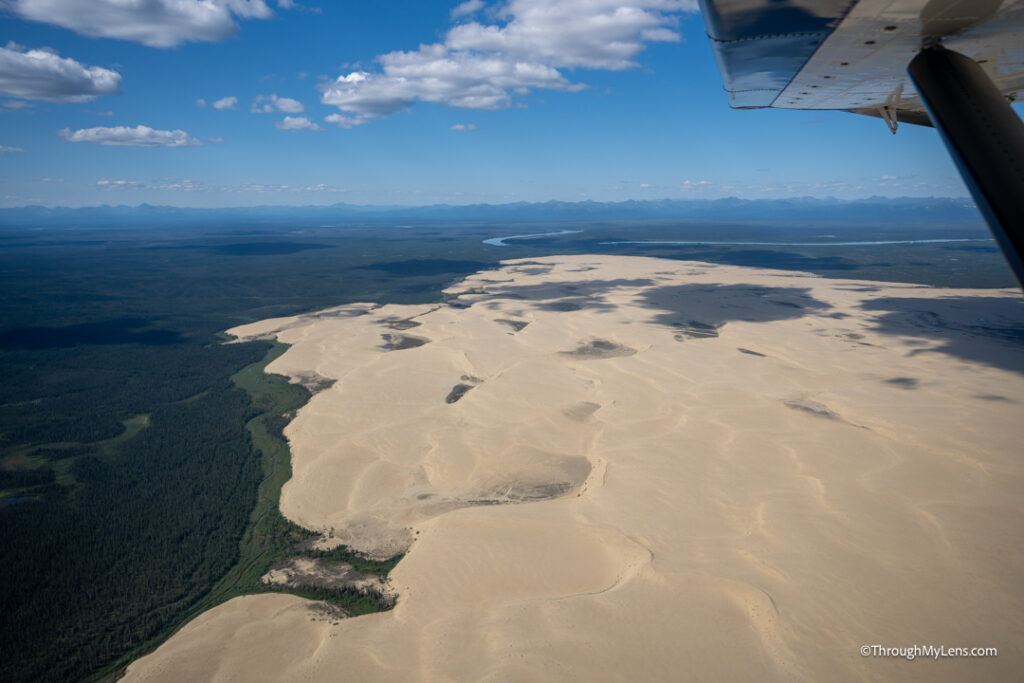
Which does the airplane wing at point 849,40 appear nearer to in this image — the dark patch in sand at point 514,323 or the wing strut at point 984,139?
the wing strut at point 984,139

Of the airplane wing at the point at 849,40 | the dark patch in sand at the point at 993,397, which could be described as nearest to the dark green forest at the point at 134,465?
the airplane wing at the point at 849,40

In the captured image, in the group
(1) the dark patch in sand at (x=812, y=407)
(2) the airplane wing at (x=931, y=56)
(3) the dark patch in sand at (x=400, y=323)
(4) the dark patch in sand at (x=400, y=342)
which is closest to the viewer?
(2) the airplane wing at (x=931, y=56)

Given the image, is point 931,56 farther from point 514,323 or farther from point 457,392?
point 514,323

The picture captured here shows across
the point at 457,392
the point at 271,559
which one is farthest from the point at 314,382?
the point at 271,559

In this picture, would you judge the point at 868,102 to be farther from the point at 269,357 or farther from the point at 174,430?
the point at 269,357

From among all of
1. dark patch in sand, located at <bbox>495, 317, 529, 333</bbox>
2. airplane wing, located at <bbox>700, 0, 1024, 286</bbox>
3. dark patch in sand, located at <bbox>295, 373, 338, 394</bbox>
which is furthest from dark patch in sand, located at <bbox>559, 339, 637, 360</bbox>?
airplane wing, located at <bbox>700, 0, 1024, 286</bbox>

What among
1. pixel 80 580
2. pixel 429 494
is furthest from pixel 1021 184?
pixel 80 580
